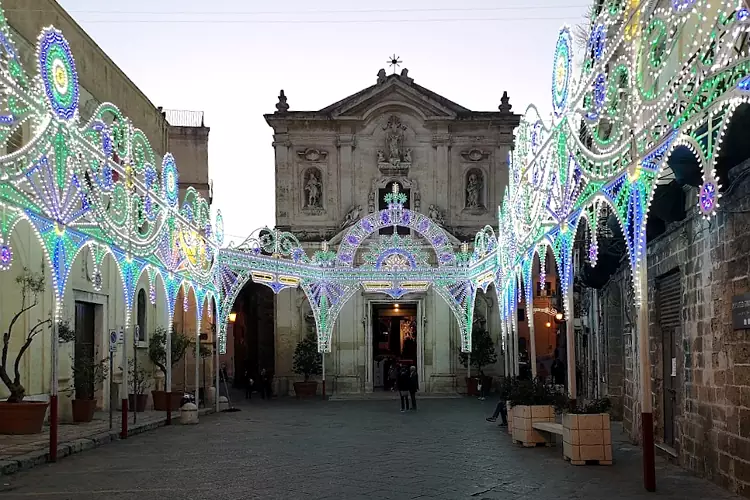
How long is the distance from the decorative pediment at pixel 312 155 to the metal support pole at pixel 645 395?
2419cm

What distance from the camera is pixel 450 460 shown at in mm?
12844

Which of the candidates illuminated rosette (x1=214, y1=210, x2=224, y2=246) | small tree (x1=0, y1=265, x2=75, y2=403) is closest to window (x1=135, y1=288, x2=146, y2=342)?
illuminated rosette (x1=214, y1=210, x2=224, y2=246)

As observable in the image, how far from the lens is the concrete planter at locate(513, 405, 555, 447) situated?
14.3 m

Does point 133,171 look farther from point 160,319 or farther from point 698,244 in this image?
point 160,319

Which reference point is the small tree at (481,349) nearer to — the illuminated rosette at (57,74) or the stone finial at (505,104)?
the stone finial at (505,104)

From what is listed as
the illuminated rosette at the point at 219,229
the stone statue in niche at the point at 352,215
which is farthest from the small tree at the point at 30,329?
the stone statue in niche at the point at 352,215

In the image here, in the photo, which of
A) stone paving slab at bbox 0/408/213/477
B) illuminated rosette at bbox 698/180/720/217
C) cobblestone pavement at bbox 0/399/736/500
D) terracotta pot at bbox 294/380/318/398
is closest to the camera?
illuminated rosette at bbox 698/180/720/217

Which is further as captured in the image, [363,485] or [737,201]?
[363,485]

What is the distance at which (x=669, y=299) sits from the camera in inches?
503

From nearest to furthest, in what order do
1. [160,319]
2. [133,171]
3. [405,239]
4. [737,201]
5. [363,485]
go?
[737,201]
[363,485]
[133,171]
[160,319]
[405,239]

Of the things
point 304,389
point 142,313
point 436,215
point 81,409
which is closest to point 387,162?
point 436,215

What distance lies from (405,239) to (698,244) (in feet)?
60.0

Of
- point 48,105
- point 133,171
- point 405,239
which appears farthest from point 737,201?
point 405,239

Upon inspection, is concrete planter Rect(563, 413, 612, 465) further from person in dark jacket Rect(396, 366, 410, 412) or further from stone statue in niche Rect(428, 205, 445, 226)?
stone statue in niche Rect(428, 205, 445, 226)
